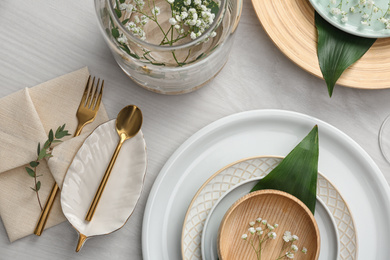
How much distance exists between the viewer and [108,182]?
2.52ft

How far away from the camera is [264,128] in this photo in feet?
2.57

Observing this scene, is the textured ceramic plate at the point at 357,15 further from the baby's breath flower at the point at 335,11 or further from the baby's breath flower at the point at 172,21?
the baby's breath flower at the point at 172,21

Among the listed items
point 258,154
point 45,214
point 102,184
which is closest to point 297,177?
point 258,154

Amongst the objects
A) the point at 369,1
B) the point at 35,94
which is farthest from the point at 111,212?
the point at 369,1

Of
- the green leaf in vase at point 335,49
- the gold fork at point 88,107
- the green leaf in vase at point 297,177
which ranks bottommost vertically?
the green leaf in vase at point 297,177

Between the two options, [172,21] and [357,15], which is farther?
[357,15]

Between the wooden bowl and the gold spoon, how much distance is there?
0.71 ft

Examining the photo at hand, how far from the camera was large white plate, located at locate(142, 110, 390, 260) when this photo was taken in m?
0.76

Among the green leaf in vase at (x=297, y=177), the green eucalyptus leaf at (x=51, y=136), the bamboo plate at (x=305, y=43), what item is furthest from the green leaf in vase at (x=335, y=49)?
the green eucalyptus leaf at (x=51, y=136)

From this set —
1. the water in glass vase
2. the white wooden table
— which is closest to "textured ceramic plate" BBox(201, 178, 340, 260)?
the white wooden table

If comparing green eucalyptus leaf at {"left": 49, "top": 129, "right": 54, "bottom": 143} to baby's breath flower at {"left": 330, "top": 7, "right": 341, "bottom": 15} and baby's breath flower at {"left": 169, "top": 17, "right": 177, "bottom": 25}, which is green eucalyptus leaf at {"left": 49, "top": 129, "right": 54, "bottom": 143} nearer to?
baby's breath flower at {"left": 169, "top": 17, "right": 177, "bottom": 25}

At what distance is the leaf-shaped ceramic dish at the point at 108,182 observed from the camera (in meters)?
0.75

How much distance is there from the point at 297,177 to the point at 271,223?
0.29 ft

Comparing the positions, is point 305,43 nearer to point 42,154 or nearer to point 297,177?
point 297,177
